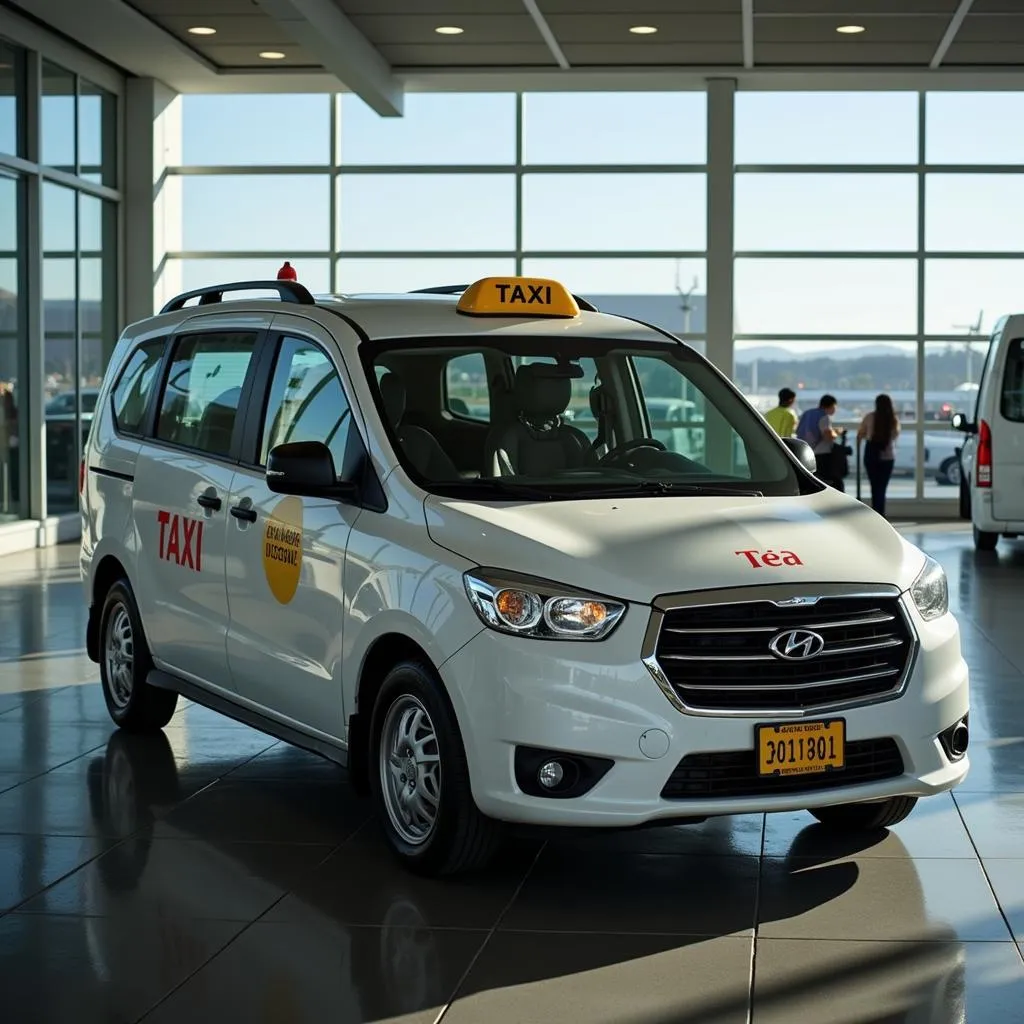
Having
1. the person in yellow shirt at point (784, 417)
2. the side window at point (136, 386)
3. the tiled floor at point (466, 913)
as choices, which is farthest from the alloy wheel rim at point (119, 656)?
the person in yellow shirt at point (784, 417)

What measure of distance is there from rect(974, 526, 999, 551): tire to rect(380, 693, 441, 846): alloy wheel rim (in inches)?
471

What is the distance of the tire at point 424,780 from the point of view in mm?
4855

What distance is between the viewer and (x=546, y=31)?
A: 17.6m

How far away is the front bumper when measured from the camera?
4621mm

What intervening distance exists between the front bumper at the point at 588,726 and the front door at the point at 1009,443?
11.4m

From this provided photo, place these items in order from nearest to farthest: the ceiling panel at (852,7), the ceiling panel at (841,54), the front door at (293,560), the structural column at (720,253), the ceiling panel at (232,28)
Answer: the front door at (293,560) → the ceiling panel at (852,7) → the ceiling panel at (232,28) → the ceiling panel at (841,54) → the structural column at (720,253)

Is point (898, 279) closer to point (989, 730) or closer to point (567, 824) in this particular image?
point (989, 730)

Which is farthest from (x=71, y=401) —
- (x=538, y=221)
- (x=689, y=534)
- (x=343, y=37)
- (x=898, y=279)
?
(x=689, y=534)

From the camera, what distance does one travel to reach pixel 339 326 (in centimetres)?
586

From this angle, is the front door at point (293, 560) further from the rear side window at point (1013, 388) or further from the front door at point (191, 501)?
the rear side window at point (1013, 388)

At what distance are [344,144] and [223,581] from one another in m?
16.5

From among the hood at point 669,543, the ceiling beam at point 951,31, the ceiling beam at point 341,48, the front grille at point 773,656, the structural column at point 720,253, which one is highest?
the ceiling beam at point 951,31

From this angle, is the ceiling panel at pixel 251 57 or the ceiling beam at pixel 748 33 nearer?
the ceiling beam at pixel 748 33

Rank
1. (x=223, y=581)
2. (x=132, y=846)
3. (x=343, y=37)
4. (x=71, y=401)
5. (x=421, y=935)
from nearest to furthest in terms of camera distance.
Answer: (x=421, y=935), (x=132, y=846), (x=223, y=581), (x=343, y=37), (x=71, y=401)
